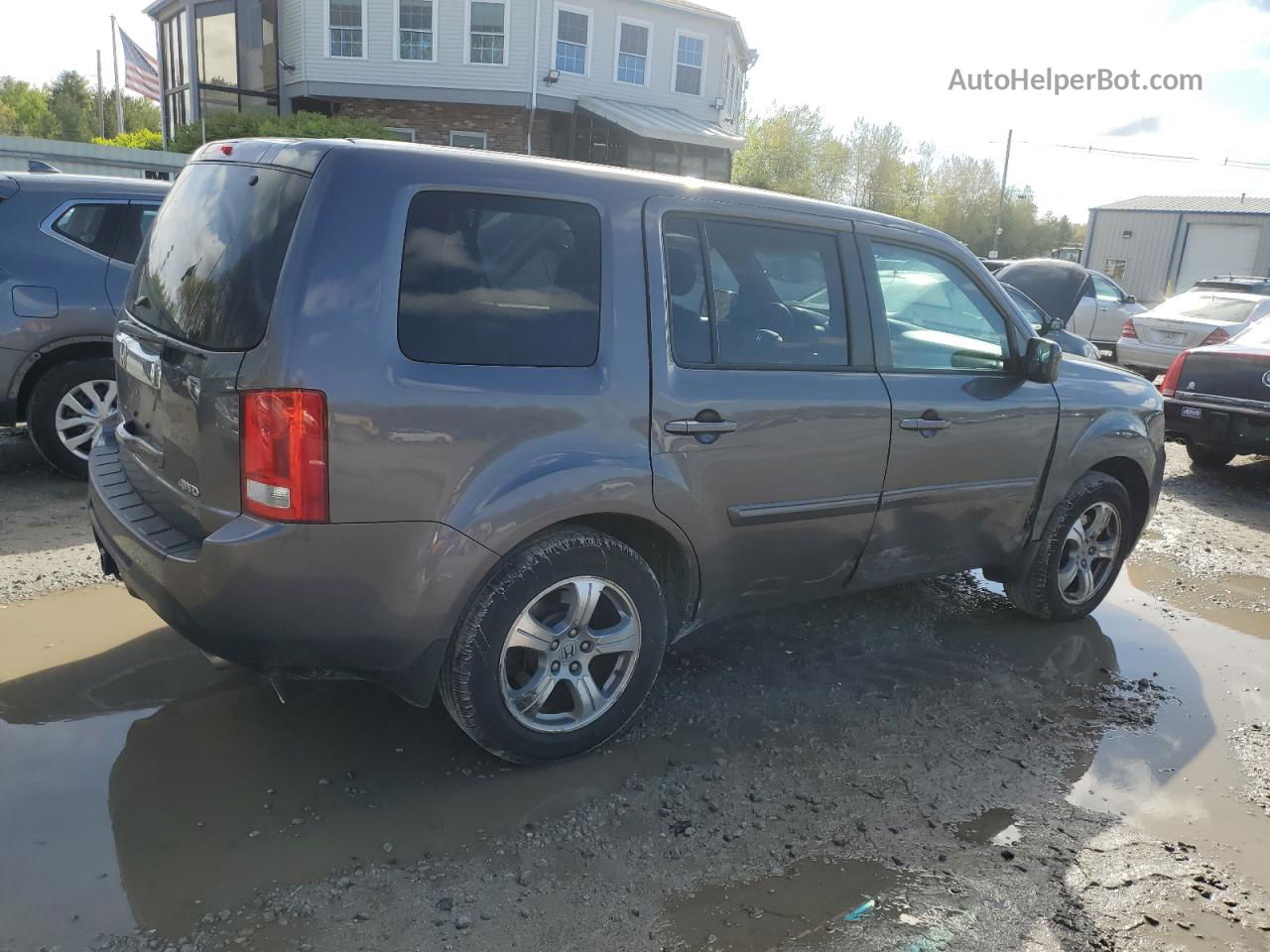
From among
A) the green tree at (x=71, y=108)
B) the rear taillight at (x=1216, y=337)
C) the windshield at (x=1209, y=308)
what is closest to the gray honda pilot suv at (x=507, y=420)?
the rear taillight at (x=1216, y=337)

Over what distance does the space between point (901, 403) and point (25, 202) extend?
5212 mm

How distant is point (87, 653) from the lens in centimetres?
381

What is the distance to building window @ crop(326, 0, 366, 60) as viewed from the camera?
22.9m

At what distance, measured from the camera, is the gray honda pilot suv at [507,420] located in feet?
8.66

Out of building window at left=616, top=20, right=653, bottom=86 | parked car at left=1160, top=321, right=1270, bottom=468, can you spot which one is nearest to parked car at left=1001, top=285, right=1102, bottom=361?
A: parked car at left=1160, top=321, right=1270, bottom=468

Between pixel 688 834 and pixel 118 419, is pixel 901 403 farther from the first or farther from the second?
pixel 118 419

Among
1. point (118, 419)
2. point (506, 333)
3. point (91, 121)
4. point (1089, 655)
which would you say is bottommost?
point (1089, 655)

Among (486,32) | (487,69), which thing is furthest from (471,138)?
(486,32)

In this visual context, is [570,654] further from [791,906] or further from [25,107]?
[25,107]

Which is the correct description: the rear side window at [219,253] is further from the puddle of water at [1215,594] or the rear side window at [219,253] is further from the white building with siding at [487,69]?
the white building with siding at [487,69]

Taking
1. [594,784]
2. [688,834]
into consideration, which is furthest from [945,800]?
[594,784]

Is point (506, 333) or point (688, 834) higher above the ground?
point (506, 333)

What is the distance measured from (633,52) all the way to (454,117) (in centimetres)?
487

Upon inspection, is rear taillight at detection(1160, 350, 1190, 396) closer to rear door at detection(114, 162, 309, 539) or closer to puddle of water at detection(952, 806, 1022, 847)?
puddle of water at detection(952, 806, 1022, 847)
